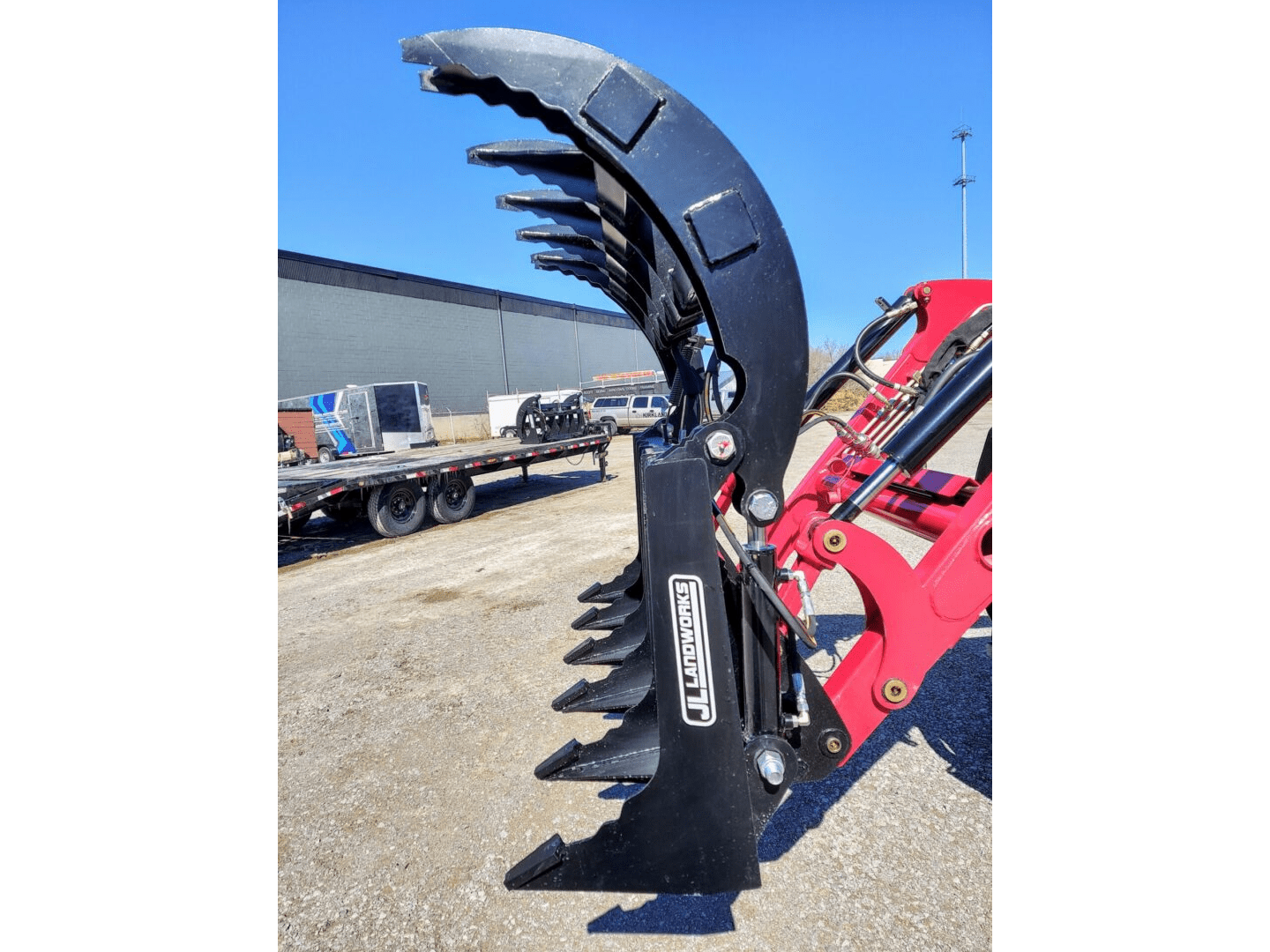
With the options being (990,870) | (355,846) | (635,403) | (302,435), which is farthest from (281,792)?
(635,403)

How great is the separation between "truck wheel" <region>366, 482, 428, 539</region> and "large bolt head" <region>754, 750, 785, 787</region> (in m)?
7.93

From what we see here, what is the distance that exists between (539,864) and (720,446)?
118 cm

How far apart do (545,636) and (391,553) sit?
13.5 ft

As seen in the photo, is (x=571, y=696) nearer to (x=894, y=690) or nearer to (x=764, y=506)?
(x=894, y=690)

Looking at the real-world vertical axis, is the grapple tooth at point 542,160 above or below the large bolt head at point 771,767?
above

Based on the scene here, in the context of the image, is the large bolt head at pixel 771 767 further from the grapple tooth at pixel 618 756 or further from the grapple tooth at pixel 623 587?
the grapple tooth at pixel 623 587

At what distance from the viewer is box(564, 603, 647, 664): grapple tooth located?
9.97ft

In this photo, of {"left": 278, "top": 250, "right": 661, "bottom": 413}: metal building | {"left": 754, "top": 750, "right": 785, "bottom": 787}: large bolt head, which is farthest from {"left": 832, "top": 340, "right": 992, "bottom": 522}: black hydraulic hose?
{"left": 278, "top": 250, "right": 661, "bottom": 413}: metal building

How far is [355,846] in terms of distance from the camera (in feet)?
8.36

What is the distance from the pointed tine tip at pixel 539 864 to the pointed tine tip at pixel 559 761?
0.27 m

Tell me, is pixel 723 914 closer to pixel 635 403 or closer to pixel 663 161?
pixel 663 161

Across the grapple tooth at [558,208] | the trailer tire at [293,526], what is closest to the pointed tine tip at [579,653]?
the grapple tooth at [558,208]

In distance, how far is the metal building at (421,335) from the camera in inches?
965

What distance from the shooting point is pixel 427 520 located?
394 inches
